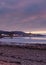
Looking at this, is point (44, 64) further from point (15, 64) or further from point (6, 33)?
point (6, 33)

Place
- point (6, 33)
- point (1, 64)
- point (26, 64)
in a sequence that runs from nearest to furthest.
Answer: point (1, 64)
point (26, 64)
point (6, 33)

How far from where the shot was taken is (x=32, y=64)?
15.5 meters

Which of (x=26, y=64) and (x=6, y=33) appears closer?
(x=26, y=64)

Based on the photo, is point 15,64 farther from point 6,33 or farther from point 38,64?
point 6,33

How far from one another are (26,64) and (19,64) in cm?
57

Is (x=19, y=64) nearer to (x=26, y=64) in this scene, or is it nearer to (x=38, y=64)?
(x=26, y=64)

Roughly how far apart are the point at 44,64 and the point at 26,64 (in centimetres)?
158

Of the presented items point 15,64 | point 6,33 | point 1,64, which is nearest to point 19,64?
point 15,64

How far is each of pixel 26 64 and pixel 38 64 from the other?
1037 mm

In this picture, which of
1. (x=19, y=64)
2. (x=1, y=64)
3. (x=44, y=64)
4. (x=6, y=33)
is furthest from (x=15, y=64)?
(x=6, y=33)

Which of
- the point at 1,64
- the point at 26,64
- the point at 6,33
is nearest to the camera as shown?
the point at 1,64

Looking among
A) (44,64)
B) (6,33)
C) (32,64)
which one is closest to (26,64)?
(32,64)

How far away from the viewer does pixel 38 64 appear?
15.6m

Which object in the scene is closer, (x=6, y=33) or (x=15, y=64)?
(x=15, y=64)
